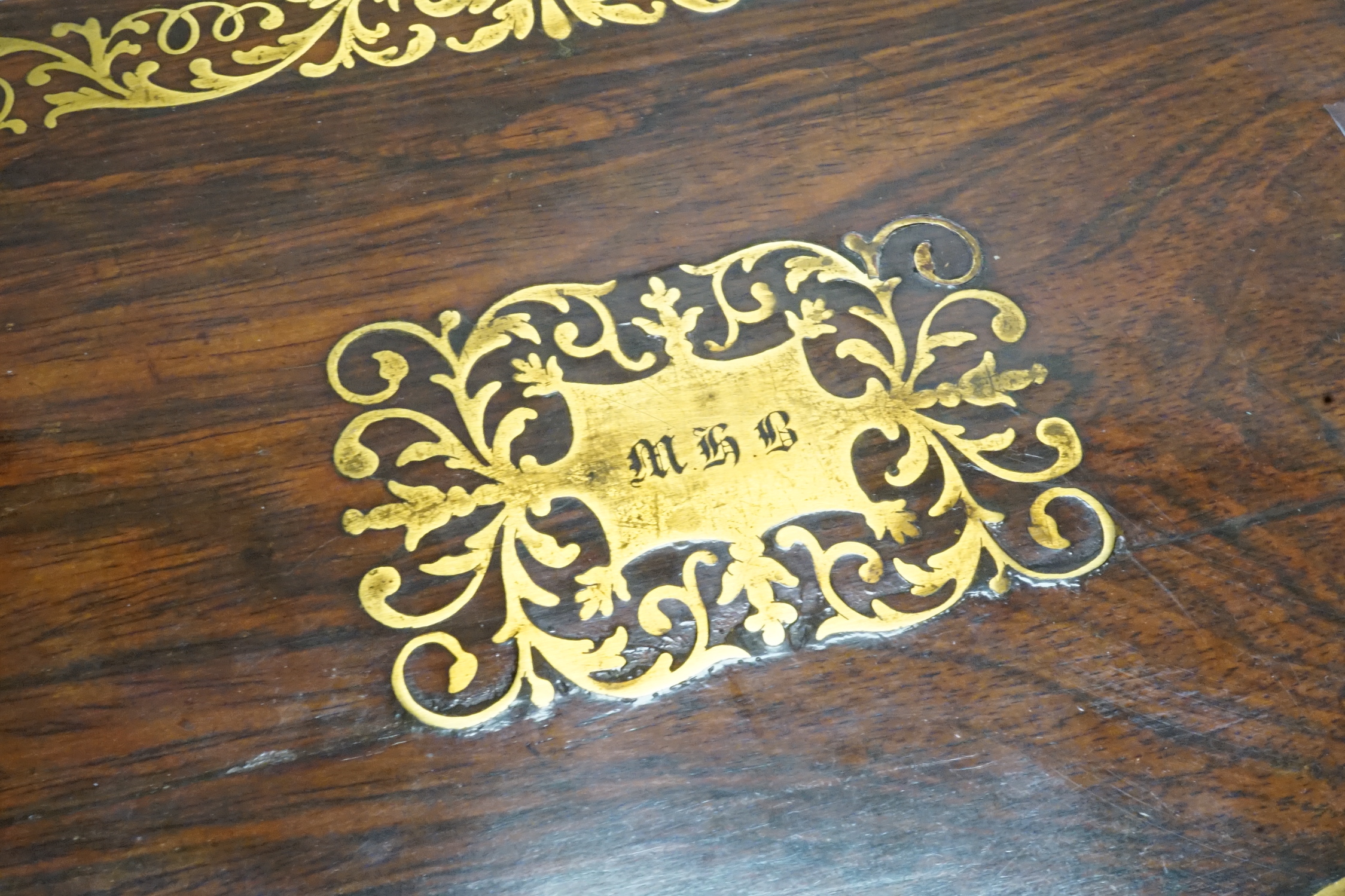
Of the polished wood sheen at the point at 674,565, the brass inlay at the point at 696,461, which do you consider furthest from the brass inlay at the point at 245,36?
the brass inlay at the point at 696,461

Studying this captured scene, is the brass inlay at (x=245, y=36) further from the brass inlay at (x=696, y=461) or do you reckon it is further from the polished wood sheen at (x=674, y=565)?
the brass inlay at (x=696, y=461)

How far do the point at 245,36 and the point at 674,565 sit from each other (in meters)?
0.63

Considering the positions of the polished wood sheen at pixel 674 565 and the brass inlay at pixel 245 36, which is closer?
the polished wood sheen at pixel 674 565

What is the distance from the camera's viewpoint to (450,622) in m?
0.74

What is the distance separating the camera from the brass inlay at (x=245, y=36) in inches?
37.0

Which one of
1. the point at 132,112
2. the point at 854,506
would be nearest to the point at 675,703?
the point at 854,506

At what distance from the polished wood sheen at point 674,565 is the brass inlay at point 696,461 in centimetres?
2

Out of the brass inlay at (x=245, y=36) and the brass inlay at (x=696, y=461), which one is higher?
the brass inlay at (x=245, y=36)

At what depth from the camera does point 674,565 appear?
2.48 ft

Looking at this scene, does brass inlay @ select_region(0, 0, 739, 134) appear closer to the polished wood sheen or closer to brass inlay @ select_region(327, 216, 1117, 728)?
the polished wood sheen

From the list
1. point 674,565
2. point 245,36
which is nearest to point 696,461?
point 674,565

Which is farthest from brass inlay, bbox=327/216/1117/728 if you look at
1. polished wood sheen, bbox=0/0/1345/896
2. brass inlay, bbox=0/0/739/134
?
brass inlay, bbox=0/0/739/134

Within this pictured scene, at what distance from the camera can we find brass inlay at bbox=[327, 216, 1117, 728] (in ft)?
2.44

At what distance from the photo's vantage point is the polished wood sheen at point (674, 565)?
2.26ft
